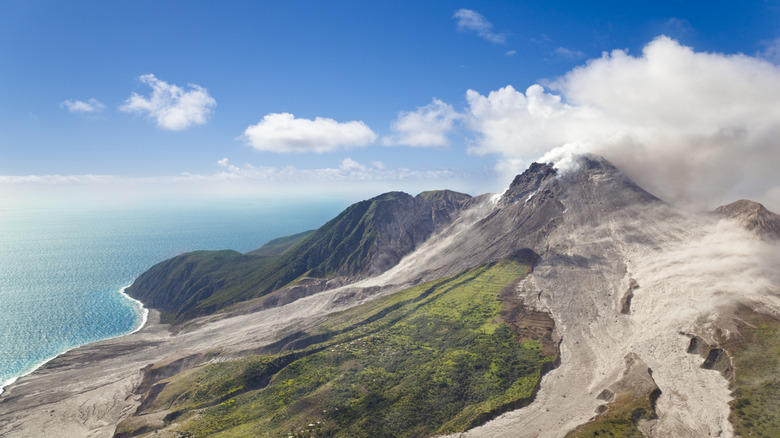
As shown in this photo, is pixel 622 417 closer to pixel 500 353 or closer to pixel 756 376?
pixel 500 353

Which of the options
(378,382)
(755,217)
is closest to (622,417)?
(378,382)

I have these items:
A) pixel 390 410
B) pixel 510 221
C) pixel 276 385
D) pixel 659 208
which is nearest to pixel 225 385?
pixel 276 385

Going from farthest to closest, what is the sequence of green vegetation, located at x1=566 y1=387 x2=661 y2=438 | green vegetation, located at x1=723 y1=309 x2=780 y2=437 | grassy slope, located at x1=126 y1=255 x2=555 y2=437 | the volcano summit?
1. grassy slope, located at x1=126 y1=255 x2=555 y2=437
2. the volcano summit
3. green vegetation, located at x1=566 y1=387 x2=661 y2=438
4. green vegetation, located at x1=723 y1=309 x2=780 y2=437

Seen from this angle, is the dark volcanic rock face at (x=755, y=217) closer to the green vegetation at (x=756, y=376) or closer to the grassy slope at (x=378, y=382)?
the green vegetation at (x=756, y=376)

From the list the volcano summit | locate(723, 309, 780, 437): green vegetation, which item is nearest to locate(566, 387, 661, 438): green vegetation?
the volcano summit

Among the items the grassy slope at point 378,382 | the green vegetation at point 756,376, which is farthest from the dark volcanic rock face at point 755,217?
the grassy slope at point 378,382

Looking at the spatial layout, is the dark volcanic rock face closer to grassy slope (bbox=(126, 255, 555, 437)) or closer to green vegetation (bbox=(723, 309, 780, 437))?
green vegetation (bbox=(723, 309, 780, 437))

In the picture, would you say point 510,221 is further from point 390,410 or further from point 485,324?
point 390,410
